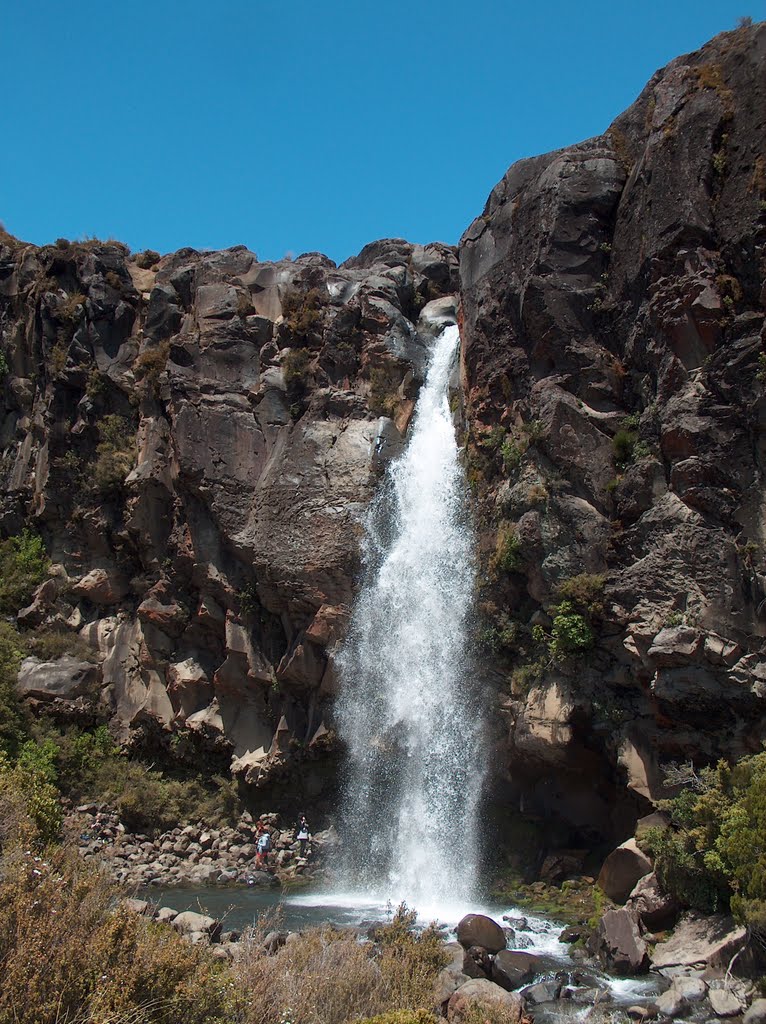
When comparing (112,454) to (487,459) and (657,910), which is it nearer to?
(487,459)

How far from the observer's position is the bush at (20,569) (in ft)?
104

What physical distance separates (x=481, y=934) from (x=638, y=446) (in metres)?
11.8

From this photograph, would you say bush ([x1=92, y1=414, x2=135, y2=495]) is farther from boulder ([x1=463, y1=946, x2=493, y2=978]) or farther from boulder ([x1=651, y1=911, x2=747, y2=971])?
boulder ([x1=651, y1=911, x2=747, y2=971])

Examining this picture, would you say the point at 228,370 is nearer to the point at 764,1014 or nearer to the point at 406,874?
the point at 406,874

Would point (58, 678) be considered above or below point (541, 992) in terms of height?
above

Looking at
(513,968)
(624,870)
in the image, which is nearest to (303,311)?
(624,870)

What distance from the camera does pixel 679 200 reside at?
67.8 ft

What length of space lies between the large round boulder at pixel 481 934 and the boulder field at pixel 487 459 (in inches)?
151

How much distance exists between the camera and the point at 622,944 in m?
14.3

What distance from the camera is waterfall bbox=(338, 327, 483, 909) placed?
71.4 feet

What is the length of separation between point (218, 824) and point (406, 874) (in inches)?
295

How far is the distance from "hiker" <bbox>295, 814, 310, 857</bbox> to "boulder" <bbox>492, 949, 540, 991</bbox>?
11.1 metres

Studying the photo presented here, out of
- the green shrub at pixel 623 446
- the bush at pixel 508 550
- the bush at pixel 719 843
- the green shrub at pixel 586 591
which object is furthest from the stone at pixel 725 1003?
the green shrub at pixel 623 446

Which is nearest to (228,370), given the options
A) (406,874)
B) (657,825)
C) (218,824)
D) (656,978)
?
(218,824)
